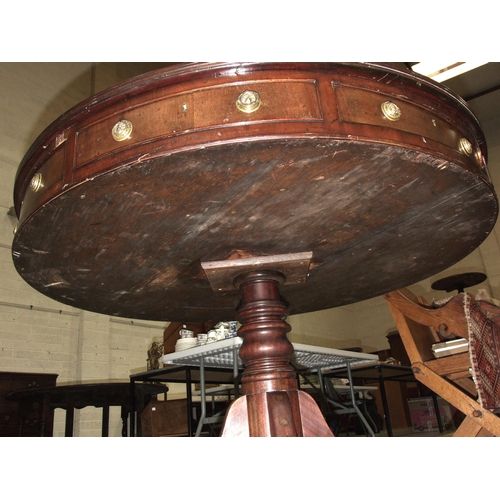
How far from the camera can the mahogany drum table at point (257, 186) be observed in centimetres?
62

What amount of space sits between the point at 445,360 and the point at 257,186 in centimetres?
172

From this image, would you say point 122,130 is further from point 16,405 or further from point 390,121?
point 16,405

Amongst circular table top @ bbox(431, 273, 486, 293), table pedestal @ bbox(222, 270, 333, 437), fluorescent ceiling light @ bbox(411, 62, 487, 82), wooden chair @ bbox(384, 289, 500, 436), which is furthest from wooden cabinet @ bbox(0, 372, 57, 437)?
fluorescent ceiling light @ bbox(411, 62, 487, 82)

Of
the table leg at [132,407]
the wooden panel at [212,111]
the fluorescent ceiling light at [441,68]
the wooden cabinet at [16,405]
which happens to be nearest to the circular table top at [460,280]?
the fluorescent ceiling light at [441,68]

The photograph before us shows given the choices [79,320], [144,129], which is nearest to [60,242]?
[144,129]

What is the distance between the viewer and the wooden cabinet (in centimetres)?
404

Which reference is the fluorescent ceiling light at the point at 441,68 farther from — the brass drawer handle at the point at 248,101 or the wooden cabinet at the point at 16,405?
the brass drawer handle at the point at 248,101

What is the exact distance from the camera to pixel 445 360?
2045 millimetres

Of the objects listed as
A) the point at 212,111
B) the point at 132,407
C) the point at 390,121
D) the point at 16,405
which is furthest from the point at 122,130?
the point at 16,405

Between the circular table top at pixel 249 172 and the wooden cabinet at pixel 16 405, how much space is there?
3.57 m
